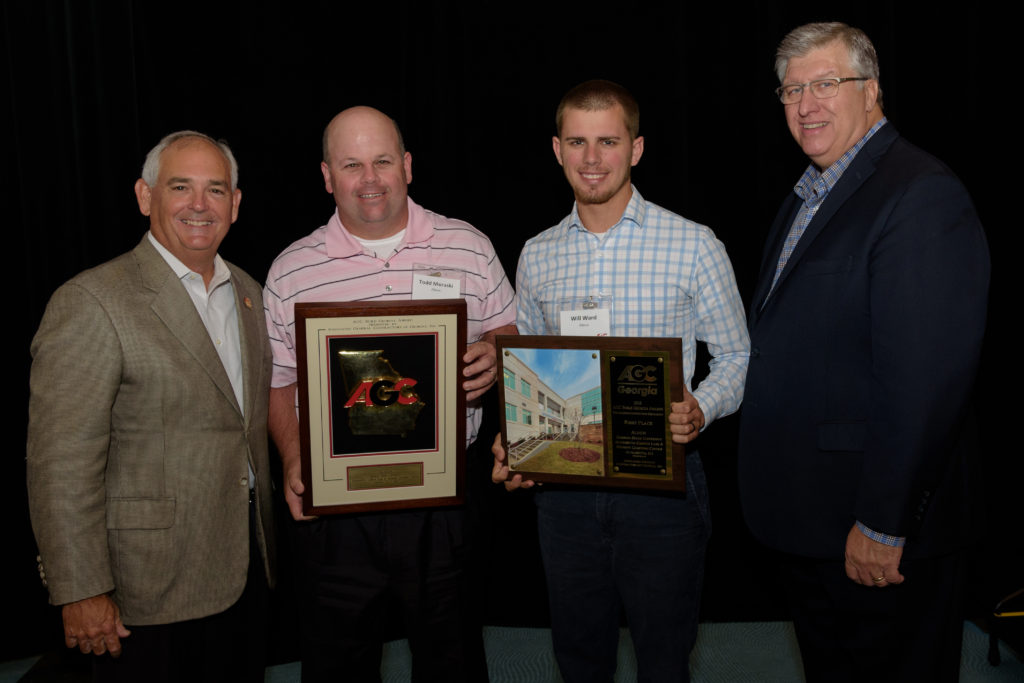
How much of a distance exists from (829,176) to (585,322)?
2.51 ft

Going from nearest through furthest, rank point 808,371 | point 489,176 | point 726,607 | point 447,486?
point 808,371, point 447,486, point 489,176, point 726,607

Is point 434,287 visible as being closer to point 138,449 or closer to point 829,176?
point 138,449

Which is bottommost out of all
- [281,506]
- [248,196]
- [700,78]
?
[281,506]

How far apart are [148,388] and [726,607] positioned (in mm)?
3040

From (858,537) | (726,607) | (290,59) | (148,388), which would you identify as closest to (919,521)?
(858,537)

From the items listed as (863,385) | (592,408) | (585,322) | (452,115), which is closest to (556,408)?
(592,408)

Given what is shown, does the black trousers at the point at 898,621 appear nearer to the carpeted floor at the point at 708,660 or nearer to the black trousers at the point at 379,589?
the black trousers at the point at 379,589

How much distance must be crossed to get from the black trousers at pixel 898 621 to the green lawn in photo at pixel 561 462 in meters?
0.64

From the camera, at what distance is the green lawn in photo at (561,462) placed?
206 cm

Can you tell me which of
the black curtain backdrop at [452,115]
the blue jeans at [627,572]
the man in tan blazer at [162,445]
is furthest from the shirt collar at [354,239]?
the black curtain backdrop at [452,115]

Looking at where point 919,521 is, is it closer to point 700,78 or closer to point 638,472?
point 638,472

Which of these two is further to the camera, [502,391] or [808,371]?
[502,391]

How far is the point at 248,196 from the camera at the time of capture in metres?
3.24

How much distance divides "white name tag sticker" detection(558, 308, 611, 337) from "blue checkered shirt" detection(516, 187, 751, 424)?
0.08 m
